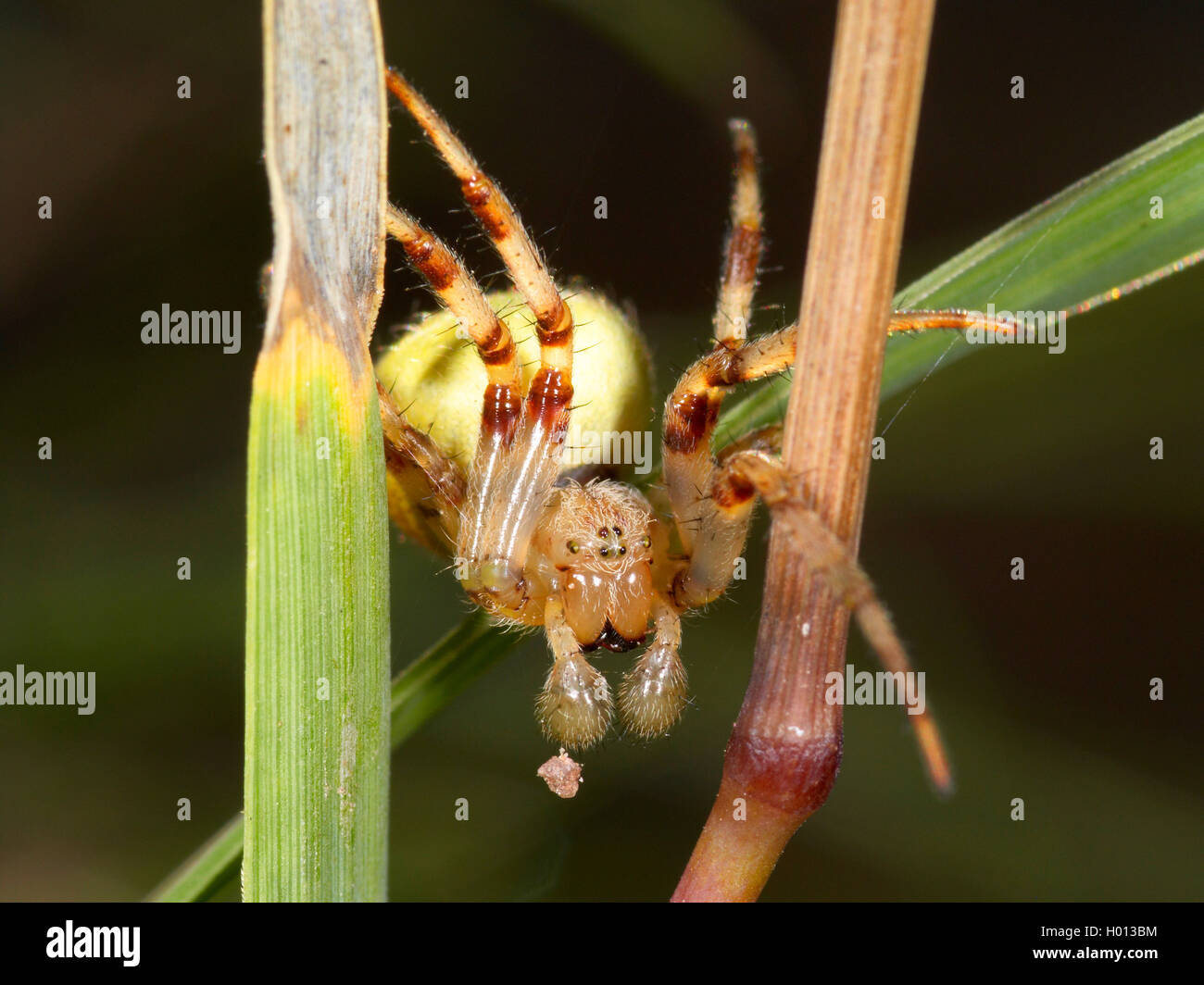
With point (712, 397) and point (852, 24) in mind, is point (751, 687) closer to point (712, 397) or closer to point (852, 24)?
point (852, 24)

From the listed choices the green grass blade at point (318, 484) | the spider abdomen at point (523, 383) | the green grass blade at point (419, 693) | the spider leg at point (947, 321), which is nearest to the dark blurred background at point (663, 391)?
the spider abdomen at point (523, 383)

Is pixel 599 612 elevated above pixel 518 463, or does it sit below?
below

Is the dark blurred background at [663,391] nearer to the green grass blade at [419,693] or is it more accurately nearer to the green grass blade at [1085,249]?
the green grass blade at [419,693]

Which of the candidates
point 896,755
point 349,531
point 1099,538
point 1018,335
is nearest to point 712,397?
point 1018,335

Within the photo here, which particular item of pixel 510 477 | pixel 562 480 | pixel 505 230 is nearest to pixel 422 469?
pixel 510 477

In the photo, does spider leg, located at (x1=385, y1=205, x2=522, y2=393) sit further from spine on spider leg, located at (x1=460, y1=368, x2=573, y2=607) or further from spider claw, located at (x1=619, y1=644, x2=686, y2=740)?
spider claw, located at (x1=619, y1=644, x2=686, y2=740)

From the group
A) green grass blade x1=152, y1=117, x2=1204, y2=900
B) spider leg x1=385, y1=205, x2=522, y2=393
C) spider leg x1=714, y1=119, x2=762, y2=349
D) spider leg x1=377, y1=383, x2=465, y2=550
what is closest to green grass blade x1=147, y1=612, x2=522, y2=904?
green grass blade x1=152, y1=117, x2=1204, y2=900

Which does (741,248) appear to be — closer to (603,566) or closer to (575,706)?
(603,566)
